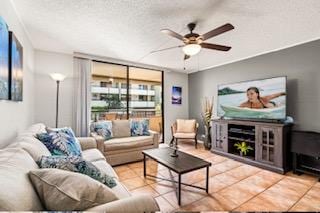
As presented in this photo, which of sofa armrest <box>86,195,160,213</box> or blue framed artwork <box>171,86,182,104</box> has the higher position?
blue framed artwork <box>171,86,182,104</box>

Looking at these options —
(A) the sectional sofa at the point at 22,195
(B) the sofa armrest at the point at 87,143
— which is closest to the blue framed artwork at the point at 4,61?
(A) the sectional sofa at the point at 22,195

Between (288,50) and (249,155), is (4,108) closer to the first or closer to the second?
(249,155)

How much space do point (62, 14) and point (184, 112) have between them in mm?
4306

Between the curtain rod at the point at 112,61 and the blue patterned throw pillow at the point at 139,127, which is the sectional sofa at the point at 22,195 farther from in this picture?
the curtain rod at the point at 112,61

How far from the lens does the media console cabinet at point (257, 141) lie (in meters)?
2.93

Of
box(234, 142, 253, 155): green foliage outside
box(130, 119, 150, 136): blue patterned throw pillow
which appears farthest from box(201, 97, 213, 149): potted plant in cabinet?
box(130, 119, 150, 136): blue patterned throw pillow

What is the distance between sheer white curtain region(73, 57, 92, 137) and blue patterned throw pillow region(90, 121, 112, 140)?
0.33 metres

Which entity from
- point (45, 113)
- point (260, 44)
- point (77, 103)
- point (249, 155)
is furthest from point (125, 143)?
point (260, 44)

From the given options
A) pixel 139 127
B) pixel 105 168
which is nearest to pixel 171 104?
A: pixel 139 127

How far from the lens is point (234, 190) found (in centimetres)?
231

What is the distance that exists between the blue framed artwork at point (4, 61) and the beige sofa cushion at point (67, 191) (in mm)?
1098

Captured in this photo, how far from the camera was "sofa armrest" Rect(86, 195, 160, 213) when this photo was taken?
0.89 meters

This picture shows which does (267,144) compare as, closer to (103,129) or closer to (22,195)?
(103,129)

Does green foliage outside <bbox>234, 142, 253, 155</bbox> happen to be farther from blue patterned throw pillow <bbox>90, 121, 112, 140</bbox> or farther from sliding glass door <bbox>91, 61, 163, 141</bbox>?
blue patterned throw pillow <bbox>90, 121, 112, 140</bbox>
